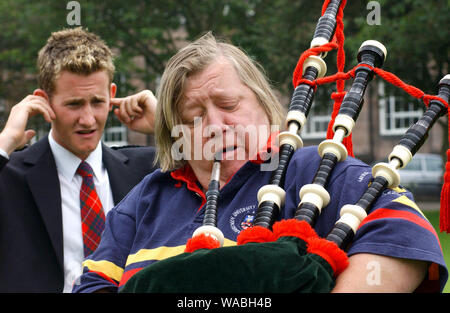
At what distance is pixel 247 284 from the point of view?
138 centimetres

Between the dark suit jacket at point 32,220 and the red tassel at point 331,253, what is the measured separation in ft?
5.79

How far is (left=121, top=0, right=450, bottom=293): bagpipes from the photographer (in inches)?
55.0

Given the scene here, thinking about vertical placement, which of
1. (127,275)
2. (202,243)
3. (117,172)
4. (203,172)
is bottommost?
(127,275)

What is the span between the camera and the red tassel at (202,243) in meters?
1.62

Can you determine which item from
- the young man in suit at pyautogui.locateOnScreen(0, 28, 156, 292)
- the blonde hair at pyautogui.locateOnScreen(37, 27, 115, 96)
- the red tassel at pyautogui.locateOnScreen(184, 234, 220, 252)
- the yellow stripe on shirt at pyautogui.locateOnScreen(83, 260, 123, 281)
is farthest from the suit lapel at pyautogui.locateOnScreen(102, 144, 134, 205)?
the red tassel at pyautogui.locateOnScreen(184, 234, 220, 252)

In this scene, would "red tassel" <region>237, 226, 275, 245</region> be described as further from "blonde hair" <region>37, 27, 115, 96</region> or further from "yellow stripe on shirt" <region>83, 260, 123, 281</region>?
"blonde hair" <region>37, 27, 115, 96</region>

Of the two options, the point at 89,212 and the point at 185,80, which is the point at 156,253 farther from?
the point at 89,212

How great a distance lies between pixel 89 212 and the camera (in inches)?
123

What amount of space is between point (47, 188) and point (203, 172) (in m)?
1.28

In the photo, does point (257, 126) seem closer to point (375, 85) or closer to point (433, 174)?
point (375, 85)

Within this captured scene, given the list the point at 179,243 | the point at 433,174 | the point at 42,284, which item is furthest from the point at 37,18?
the point at 179,243

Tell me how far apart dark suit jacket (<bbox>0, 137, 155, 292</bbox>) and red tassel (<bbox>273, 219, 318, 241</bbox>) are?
65.6 inches

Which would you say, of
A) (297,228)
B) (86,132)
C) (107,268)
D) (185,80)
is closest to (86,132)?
(86,132)
